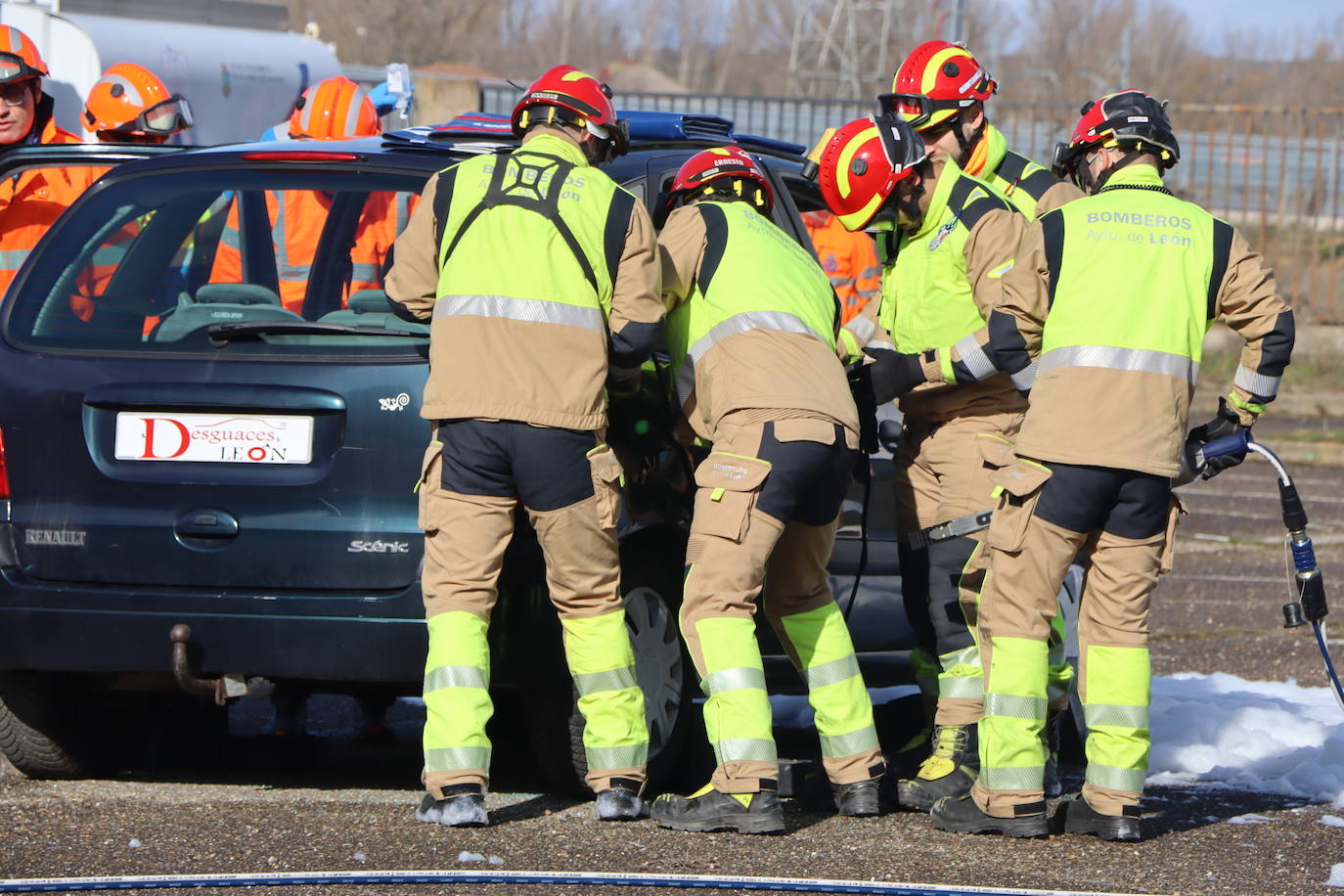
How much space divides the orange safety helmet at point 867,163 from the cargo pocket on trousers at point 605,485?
3.70 feet

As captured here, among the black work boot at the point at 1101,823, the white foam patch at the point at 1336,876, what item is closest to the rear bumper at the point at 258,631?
the black work boot at the point at 1101,823

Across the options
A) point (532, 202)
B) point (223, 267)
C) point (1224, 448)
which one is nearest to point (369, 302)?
point (223, 267)

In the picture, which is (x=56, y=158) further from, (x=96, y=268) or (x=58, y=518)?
(x=58, y=518)

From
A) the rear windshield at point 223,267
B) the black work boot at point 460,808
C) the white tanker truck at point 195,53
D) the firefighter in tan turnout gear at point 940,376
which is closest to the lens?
the black work boot at point 460,808

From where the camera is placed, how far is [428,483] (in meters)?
4.53

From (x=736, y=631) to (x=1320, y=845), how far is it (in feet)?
5.07

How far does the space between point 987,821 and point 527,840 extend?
117 centimetres

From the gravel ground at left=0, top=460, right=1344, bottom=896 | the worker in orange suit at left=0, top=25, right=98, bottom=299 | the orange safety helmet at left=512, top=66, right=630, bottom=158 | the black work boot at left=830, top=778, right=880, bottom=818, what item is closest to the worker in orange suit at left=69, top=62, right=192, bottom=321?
the worker in orange suit at left=0, top=25, right=98, bottom=299

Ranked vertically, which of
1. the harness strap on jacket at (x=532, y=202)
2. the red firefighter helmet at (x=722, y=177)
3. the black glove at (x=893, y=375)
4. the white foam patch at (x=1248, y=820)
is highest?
the red firefighter helmet at (x=722, y=177)

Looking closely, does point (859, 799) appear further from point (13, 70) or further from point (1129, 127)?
point (13, 70)

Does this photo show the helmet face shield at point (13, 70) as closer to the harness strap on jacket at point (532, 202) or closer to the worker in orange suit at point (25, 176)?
the worker in orange suit at point (25, 176)

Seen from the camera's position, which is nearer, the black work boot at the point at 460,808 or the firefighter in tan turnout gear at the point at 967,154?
the black work boot at the point at 460,808

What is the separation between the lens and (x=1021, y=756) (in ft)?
15.4

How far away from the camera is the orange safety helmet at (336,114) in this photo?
27.7 ft
